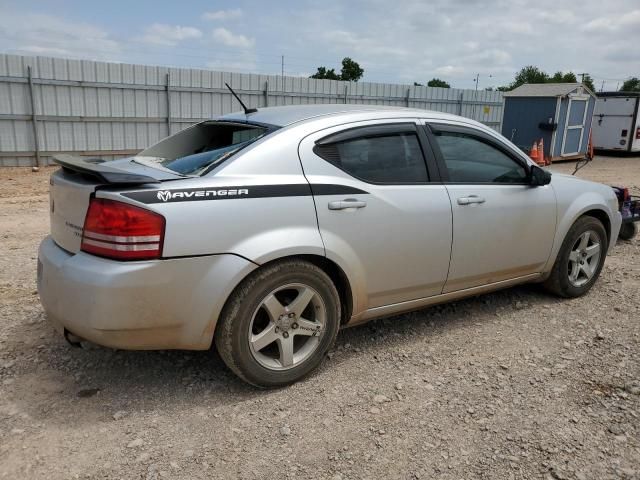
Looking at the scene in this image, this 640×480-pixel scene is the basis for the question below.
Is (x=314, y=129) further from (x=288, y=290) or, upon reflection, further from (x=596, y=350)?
(x=596, y=350)

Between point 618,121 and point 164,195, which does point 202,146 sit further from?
point 618,121

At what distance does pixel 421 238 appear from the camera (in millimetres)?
3582

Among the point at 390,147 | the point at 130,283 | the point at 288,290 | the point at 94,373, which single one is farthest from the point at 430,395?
the point at 94,373

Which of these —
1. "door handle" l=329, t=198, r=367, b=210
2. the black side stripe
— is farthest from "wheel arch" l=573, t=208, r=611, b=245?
the black side stripe

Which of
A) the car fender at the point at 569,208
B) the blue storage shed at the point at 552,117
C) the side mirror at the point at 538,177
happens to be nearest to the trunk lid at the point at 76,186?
the side mirror at the point at 538,177

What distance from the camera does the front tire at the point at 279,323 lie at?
2975mm

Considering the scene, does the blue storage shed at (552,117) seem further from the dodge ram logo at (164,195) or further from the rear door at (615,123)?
the dodge ram logo at (164,195)

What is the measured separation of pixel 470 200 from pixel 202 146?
185 centimetres

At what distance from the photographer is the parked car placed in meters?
2.75

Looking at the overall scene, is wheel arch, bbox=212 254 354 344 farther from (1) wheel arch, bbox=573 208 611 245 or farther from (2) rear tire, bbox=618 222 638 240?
(2) rear tire, bbox=618 222 638 240

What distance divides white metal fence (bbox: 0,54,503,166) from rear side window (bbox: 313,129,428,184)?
36.9 feet

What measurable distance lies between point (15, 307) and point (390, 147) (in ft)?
10.1

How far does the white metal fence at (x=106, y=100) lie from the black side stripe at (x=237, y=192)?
11420 mm

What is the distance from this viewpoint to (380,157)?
3.54 meters
